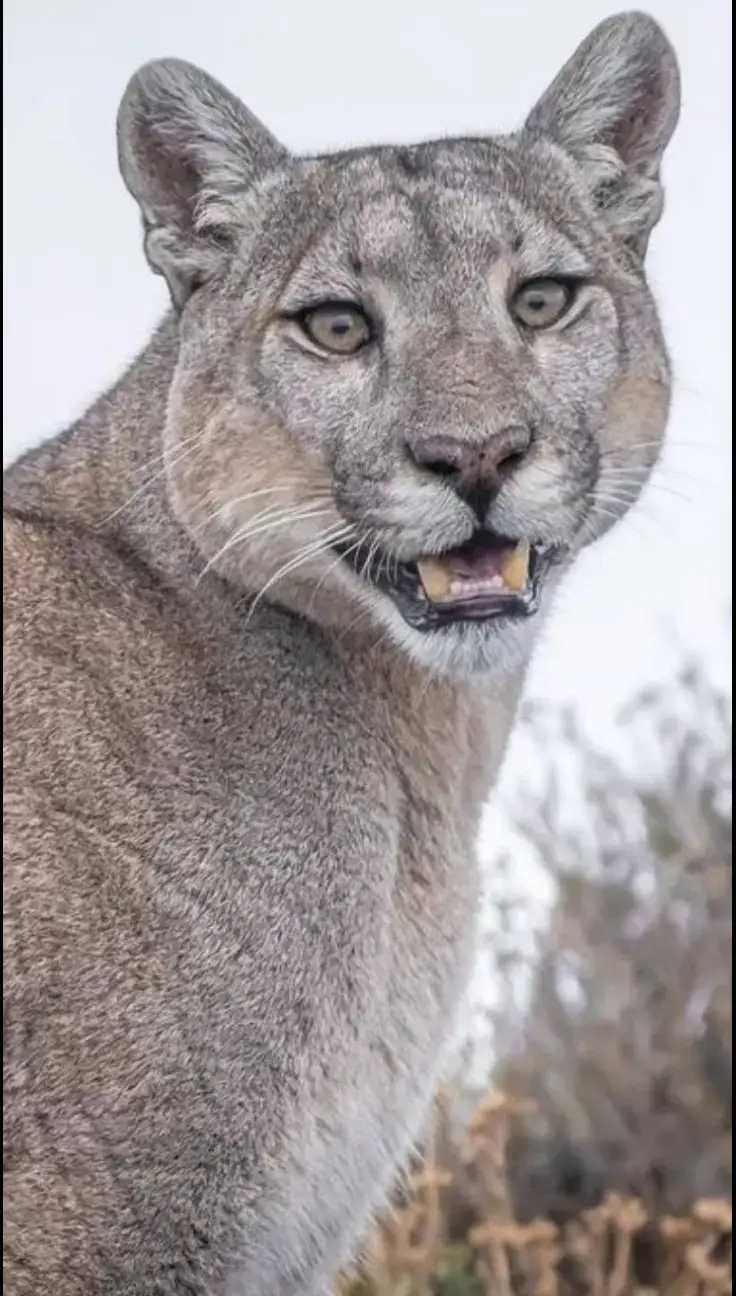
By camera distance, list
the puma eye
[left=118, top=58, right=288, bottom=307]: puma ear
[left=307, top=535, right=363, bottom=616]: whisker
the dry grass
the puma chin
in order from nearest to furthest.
A: the puma chin → [left=307, top=535, right=363, bottom=616]: whisker → the puma eye → [left=118, top=58, right=288, bottom=307]: puma ear → the dry grass

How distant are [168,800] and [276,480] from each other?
2.07 ft

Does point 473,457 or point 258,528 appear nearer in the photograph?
point 473,457

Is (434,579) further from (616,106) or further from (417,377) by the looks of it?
(616,106)

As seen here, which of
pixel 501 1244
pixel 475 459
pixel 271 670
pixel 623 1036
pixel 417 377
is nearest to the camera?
pixel 475 459

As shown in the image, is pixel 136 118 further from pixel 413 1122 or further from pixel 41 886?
pixel 413 1122

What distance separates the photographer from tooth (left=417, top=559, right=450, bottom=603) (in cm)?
380

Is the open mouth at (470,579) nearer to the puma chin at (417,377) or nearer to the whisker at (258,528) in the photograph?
the puma chin at (417,377)

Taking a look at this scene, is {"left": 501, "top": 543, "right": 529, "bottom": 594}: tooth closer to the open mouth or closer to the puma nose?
the open mouth

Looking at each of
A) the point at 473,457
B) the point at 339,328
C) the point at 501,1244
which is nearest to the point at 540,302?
the point at 339,328

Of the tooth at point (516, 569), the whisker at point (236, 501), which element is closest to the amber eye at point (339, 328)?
the whisker at point (236, 501)

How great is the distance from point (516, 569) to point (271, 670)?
572mm

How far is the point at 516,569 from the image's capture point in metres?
3.81

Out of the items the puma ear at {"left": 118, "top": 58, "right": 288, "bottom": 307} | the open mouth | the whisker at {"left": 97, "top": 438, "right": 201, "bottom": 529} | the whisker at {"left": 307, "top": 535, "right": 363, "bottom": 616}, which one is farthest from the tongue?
the puma ear at {"left": 118, "top": 58, "right": 288, "bottom": 307}

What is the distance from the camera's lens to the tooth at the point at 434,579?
3.80 meters
